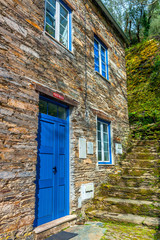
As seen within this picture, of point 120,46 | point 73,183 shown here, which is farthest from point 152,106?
point 73,183

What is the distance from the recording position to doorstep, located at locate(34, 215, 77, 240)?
3412 millimetres

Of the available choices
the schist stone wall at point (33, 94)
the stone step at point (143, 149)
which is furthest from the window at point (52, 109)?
the stone step at point (143, 149)

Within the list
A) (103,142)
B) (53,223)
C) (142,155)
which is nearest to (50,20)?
(103,142)

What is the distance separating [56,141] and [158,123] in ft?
19.0

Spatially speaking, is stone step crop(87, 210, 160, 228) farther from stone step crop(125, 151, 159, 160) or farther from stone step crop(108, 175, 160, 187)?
stone step crop(125, 151, 159, 160)

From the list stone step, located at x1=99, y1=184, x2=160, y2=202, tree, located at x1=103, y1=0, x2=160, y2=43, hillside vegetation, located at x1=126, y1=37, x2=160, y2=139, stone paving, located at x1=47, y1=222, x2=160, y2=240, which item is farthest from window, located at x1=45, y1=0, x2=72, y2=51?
tree, located at x1=103, y1=0, x2=160, y2=43

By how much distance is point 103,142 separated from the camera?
6633 mm

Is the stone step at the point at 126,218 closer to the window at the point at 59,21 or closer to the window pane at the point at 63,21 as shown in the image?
the window at the point at 59,21

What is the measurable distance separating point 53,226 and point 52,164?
3.90ft

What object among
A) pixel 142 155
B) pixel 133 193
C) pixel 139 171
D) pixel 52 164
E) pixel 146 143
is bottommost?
pixel 133 193

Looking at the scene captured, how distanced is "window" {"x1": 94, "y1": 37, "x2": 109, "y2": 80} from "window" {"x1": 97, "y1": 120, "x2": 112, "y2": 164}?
197cm

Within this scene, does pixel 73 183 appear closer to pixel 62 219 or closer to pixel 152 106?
pixel 62 219

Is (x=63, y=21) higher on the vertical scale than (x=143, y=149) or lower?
higher

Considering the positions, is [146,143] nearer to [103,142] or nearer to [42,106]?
[103,142]
